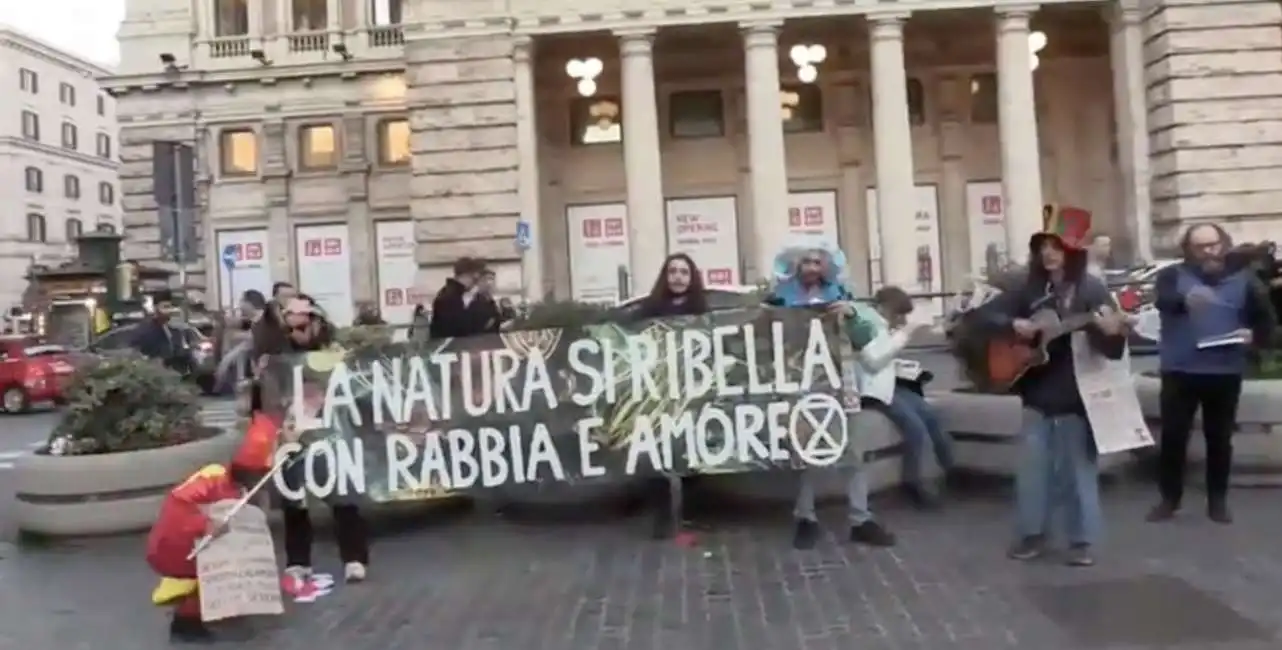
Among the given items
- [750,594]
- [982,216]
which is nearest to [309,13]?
[982,216]

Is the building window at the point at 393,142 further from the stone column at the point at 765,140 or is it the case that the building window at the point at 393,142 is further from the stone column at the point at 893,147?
the stone column at the point at 893,147

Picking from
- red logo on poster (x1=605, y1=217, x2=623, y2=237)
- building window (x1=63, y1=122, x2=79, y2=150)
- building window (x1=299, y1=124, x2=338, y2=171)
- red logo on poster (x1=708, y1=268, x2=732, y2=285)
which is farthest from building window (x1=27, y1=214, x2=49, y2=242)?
red logo on poster (x1=708, y1=268, x2=732, y2=285)

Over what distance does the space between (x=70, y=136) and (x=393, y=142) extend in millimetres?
56873

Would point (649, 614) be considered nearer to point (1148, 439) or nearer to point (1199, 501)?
point (1148, 439)

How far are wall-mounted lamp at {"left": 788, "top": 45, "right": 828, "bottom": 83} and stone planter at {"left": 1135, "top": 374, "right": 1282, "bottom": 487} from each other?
78.4 feet

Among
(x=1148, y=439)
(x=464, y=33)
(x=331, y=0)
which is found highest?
(x=331, y=0)

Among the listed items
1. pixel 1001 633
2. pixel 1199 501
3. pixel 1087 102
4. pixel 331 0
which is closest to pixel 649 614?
pixel 1001 633

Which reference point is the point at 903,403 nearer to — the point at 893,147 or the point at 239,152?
the point at 893,147

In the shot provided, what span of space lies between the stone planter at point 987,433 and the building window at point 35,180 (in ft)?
270

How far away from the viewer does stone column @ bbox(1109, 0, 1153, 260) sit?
109 feet

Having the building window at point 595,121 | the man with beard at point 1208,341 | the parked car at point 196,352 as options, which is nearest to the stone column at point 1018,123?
the building window at point 595,121

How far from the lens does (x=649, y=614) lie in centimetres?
791

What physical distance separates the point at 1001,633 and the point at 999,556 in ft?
6.55

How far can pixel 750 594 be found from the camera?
8.27 metres
